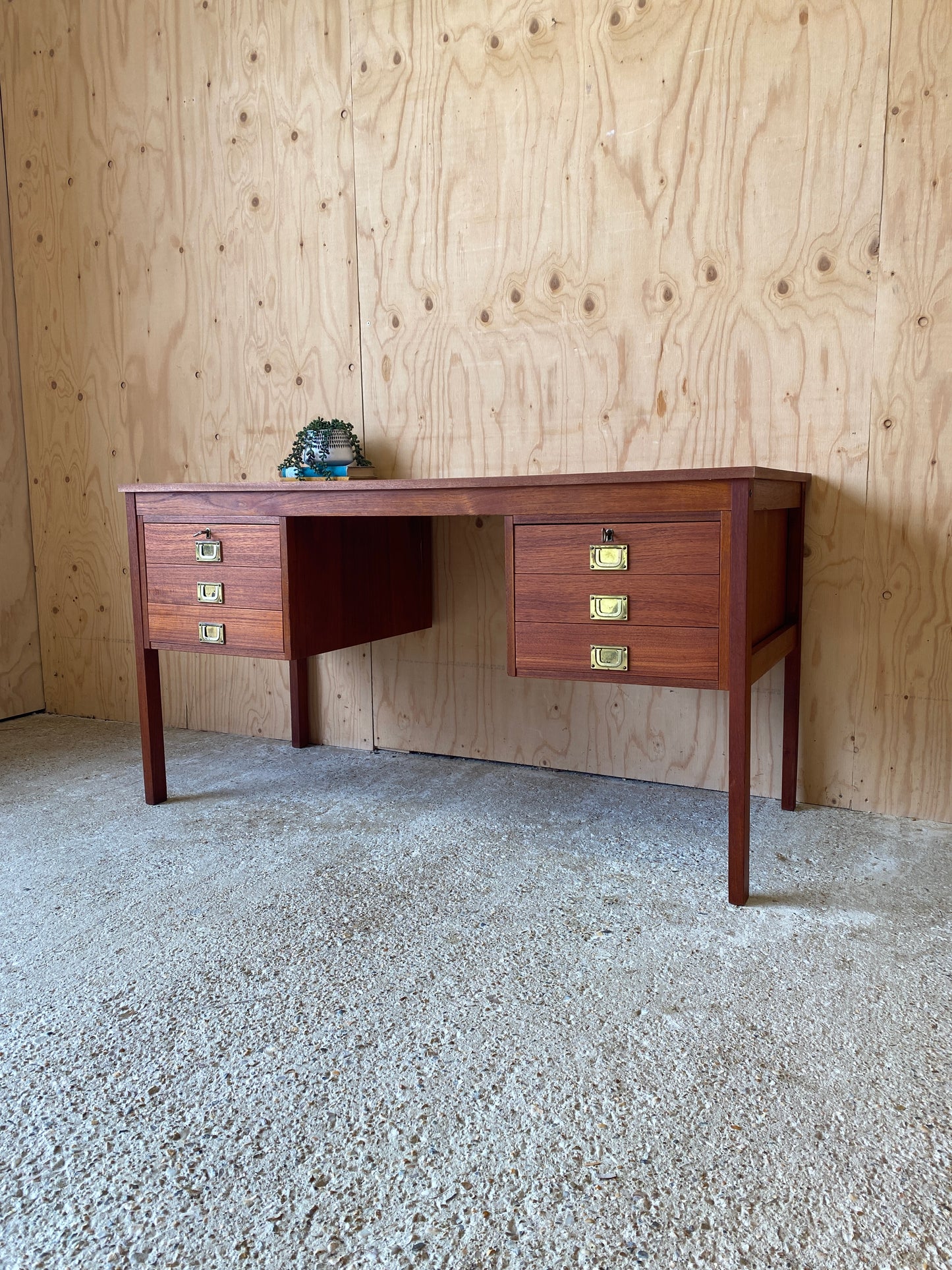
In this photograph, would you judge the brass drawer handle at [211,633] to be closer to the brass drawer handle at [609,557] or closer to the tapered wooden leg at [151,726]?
the tapered wooden leg at [151,726]

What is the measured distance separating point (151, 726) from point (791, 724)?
4.93 ft

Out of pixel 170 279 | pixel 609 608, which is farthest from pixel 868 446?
pixel 170 279

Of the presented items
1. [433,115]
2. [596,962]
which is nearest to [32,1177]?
[596,962]

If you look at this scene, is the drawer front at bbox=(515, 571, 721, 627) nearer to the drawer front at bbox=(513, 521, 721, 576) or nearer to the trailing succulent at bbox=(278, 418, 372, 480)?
the drawer front at bbox=(513, 521, 721, 576)

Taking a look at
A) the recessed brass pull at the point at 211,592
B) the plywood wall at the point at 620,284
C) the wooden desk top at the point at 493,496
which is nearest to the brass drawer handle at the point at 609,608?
the wooden desk top at the point at 493,496

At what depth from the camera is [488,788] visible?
2.35m

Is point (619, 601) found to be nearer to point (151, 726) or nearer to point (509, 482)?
point (509, 482)

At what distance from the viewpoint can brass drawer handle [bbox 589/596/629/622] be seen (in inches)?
68.5

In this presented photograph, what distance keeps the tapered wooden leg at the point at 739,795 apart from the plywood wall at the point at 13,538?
8.25 ft

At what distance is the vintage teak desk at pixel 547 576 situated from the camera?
5.48 feet

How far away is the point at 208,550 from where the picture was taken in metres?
2.12

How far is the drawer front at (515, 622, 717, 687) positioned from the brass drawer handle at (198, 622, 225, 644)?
0.71 m

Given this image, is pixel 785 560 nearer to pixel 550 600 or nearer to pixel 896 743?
pixel 896 743

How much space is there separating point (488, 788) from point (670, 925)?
81 cm
